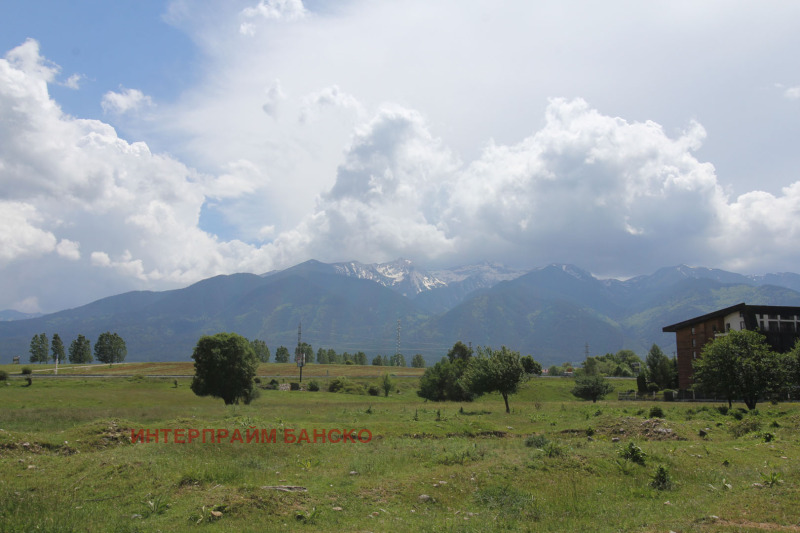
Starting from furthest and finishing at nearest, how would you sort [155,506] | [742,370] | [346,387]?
[346,387]
[742,370]
[155,506]

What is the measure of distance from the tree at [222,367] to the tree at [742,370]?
48.6m

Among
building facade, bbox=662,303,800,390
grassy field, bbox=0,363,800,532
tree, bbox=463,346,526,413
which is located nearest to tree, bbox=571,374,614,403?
building facade, bbox=662,303,800,390

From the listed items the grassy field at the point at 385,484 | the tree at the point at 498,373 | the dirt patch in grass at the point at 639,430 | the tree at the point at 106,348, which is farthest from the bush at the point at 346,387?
the tree at the point at 106,348

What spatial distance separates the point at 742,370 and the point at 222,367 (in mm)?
52569

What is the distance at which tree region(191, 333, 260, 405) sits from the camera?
173ft

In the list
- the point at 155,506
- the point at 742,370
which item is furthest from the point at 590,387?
the point at 155,506

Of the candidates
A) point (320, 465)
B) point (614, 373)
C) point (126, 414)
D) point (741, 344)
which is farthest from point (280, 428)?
point (614, 373)

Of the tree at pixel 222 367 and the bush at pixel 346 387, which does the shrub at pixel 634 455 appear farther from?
the bush at pixel 346 387

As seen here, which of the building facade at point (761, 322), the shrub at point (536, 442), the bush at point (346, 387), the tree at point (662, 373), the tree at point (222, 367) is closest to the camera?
the shrub at point (536, 442)

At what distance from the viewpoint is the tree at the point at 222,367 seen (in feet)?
173

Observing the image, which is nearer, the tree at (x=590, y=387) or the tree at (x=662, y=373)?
the tree at (x=590, y=387)

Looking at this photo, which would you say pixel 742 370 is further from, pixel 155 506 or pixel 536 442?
pixel 155 506

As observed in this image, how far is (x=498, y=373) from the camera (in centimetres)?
5138

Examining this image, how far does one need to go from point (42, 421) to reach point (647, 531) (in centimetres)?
3847
